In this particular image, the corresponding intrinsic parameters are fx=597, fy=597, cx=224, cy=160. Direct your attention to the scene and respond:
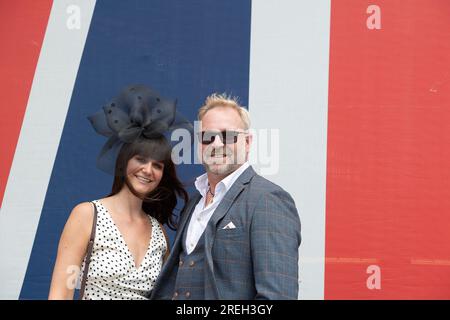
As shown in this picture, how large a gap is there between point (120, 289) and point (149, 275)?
0.10 meters

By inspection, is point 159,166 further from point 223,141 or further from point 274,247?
point 274,247

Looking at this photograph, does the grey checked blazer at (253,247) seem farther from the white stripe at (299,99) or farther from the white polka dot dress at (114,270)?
the white stripe at (299,99)

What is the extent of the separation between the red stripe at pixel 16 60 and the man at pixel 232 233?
3.42ft

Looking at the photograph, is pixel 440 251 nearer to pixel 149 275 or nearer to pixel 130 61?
pixel 149 275

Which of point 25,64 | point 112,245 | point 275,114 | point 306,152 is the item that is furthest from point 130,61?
point 112,245

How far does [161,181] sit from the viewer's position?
1.99 meters

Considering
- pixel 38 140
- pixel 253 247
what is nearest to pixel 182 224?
pixel 253 247

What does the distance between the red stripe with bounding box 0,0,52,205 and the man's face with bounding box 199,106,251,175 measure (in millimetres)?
1069

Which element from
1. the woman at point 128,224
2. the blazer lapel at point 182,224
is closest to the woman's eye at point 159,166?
the woman at point 128,224

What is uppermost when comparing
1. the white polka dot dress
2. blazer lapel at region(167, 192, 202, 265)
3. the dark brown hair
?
the dark brown hair

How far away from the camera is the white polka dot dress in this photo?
5.70 feet

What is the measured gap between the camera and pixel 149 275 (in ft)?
5.92

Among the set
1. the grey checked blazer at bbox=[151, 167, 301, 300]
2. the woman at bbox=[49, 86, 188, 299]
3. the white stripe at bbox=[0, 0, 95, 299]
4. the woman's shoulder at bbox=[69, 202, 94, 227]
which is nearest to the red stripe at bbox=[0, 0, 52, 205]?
the white stripe at bbox=[0, 0, 95, 299]

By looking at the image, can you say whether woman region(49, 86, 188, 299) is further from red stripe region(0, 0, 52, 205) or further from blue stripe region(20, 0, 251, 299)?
red stripe region(0, 0, 52, 205)
